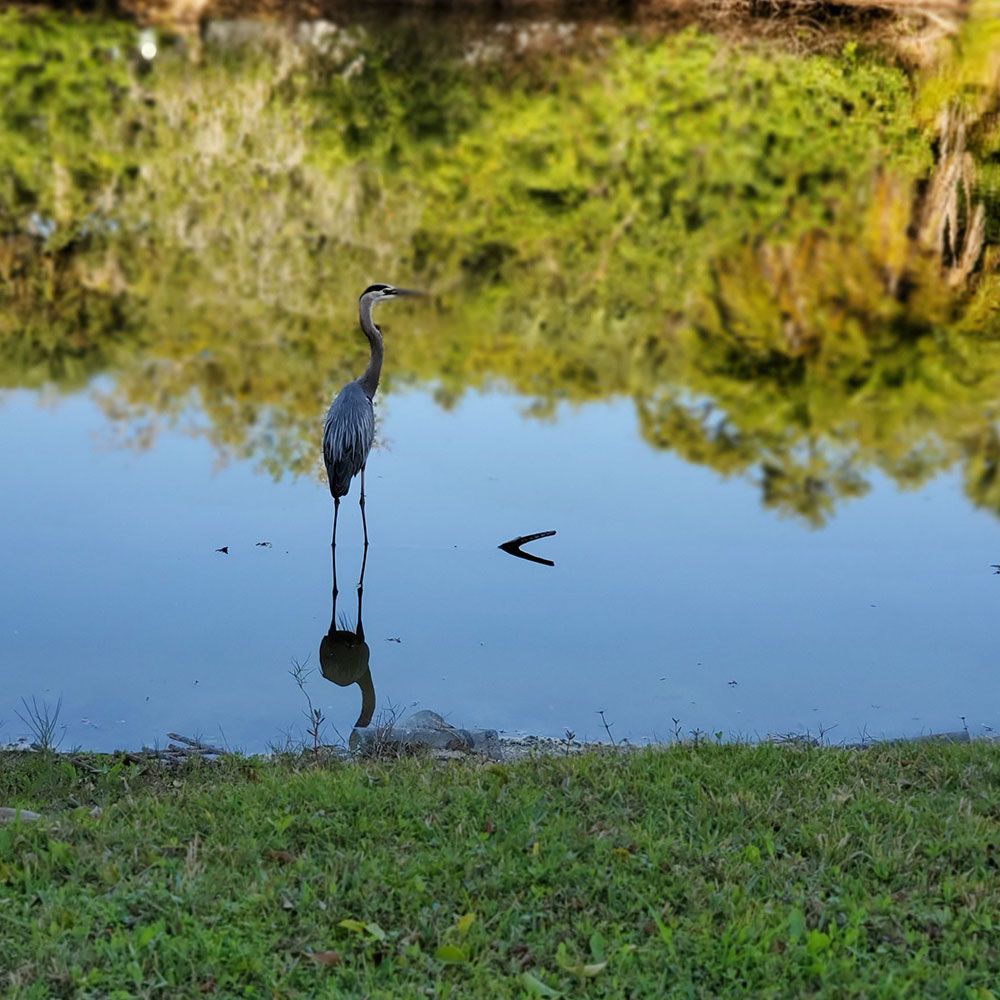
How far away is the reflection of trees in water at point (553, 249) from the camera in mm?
11719

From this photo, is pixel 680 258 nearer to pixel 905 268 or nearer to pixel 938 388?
pixel 905 268

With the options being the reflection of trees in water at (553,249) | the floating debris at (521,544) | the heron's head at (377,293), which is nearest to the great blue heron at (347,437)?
the heron's head at (377,293)

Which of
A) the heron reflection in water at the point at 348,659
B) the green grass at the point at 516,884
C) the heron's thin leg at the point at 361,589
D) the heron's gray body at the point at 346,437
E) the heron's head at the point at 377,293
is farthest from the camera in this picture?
the heron's head at the point at 377,293

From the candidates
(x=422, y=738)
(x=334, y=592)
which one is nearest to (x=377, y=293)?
(x=334, y=592)

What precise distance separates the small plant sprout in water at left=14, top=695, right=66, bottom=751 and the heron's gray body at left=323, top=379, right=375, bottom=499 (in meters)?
2.37

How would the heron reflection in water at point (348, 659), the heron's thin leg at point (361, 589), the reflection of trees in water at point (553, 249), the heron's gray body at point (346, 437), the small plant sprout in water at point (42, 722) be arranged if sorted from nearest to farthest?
1. the small plant sprout in water at point (42, 722)
2. the heron reflection in water at point (348, 659)
3. the heron's thin leg at point (361, 589)
4. the heron's gray body at point (346, 437)
5. the reflection of trees in water at point (553, 249)

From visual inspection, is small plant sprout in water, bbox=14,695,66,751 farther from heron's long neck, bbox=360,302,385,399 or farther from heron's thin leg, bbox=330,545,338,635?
heron's long neck, bbox=360,302,385,399

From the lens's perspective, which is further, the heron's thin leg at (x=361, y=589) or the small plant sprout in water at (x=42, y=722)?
the heron's thin leg at (x=361, y=589)

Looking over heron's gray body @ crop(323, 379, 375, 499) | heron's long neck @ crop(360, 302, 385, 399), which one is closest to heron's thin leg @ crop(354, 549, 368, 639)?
heron's gray body @ crop(323, 379, 375, 499)

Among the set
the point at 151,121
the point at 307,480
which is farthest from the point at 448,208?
the point at 307,480

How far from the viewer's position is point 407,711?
6.73 m

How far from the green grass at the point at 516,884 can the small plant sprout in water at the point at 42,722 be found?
629 millimetres

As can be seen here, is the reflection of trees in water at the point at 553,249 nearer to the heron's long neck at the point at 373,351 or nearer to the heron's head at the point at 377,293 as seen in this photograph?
the heron's long neck at the point at 373,351

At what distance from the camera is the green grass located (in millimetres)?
3846
